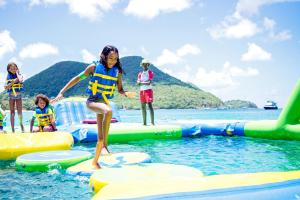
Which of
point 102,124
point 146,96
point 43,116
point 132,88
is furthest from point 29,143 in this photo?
point 132,88

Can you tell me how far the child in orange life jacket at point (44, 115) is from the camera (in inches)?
258

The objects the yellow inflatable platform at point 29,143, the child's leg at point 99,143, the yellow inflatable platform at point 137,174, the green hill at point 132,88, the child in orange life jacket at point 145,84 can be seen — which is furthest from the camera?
the green hill at point 132,88

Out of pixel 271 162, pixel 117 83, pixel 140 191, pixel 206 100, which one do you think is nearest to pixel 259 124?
pixel 271 162

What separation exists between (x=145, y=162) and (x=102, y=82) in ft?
3.44

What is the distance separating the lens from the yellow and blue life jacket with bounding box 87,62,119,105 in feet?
12.3

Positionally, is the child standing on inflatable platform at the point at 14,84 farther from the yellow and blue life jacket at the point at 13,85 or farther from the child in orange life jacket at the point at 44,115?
the child in orange life jacket at the point at 44,115

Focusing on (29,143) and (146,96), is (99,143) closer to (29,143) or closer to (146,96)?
(29,143)

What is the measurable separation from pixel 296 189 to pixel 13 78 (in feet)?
19.6

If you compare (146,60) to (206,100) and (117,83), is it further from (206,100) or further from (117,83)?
(206,100)

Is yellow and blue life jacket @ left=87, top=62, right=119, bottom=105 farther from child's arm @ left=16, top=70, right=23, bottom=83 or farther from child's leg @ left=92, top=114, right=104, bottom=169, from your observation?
child's arm @ left=16, top=70, right=23, bottom=83

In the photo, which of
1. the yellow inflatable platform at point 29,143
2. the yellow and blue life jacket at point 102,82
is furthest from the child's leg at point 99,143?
the yellow inflatable platform at point 29,143

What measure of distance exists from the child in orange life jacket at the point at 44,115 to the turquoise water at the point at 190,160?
0.75 m

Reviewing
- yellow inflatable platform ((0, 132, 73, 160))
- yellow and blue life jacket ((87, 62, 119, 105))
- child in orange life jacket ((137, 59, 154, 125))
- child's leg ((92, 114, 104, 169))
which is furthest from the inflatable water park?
yellow and blue life jacket ((87, 62, 119, 105))

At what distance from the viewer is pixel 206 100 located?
101625 mm
